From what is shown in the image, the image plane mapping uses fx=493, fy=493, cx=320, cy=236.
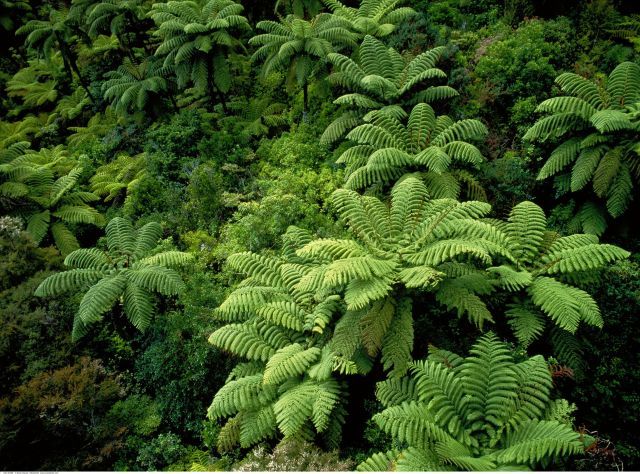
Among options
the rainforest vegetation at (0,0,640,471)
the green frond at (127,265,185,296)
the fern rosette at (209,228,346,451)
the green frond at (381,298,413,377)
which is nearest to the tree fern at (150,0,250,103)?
the rainforest vegetation at (0,0,640,471)

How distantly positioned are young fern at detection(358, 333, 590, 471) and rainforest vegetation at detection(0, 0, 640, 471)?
0.03 metres

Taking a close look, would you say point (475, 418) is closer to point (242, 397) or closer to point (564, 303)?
point (564, 303)

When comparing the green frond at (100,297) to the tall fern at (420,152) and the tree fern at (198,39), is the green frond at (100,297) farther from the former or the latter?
the tree fern at (198,39)

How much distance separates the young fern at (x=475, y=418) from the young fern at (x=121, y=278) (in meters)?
3.74

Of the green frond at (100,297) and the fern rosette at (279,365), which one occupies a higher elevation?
the fern rosette at (279,365)

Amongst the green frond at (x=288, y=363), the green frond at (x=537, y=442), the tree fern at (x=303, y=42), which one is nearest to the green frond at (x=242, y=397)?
the green frond at (x=288, y=363)

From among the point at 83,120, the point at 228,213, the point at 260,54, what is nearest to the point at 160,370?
the point at 228,213

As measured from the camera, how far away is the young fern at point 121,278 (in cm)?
689

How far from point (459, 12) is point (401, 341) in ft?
27.7

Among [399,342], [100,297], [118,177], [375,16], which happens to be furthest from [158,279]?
[375,16]

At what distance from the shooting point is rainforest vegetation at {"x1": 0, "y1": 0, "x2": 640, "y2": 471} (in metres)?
5.10

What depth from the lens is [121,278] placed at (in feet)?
23.7

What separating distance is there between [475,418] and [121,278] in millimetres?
5199

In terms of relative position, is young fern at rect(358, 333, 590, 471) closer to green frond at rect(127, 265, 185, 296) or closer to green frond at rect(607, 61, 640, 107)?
green frond at rect(127, 265, 185, 296)
